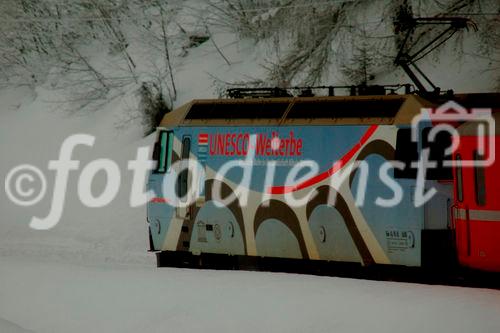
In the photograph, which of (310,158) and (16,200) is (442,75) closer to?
(310,158)

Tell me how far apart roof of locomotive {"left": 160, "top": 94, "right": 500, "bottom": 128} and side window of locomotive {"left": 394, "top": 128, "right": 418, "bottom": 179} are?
225 millimetres

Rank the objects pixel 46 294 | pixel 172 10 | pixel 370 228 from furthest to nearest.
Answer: pixel 172 10 < pixel 370 228 < pixel 46 294

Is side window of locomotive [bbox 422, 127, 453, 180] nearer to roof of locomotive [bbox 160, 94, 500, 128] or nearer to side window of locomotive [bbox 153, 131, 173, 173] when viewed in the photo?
roof of locomotive [bbox 160, 94, 500, 128]

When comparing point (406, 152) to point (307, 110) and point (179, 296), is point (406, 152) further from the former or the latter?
point (179, 296)

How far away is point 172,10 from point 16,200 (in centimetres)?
1017

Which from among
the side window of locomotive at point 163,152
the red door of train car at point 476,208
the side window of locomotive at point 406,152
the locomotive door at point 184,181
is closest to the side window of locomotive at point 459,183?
the red door of train car at point 476,208

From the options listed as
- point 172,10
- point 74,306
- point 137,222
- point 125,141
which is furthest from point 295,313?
point 172,10

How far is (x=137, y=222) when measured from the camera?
81.0 ft

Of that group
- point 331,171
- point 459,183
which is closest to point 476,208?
point 459,183

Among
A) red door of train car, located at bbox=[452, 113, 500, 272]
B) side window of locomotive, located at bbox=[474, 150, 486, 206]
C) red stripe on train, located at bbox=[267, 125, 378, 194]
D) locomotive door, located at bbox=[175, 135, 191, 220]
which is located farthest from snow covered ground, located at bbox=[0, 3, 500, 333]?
red stripe on train, located at bbox=[267, 125, 378, 194]

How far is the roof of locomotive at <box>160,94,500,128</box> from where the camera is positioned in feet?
51.0

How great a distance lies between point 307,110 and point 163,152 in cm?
353

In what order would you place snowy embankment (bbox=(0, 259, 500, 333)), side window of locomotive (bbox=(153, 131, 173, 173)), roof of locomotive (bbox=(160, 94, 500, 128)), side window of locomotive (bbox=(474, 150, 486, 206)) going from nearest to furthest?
snowy embankment (bbox=(0, 259, 500, 333))
side window of locomotive (bbox=(474, 150, 486, 206))
roof of locomotive (bbox=(160, 94, 500, 128))
side window of locomotive (bbox=(153, 131, 173, 173))

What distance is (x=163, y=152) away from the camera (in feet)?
60.6
